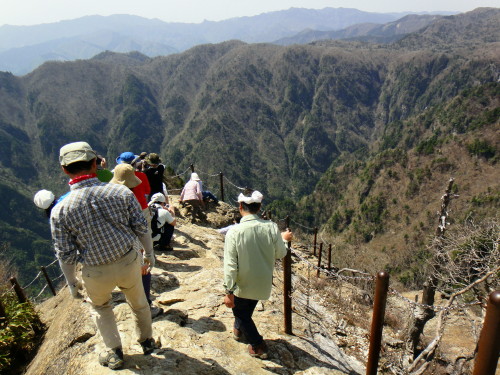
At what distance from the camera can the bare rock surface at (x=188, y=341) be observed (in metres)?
3.29

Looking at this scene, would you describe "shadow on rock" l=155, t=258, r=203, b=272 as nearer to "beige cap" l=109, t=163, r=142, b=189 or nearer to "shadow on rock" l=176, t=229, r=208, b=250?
"shadow on rock" l=176, t=229, r=208, b=250

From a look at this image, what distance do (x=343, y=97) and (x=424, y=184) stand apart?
126 m

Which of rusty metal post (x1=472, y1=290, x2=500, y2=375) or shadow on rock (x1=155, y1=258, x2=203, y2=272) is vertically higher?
rusty metal post (x1=472, y1=290, x2=500, y2=375)

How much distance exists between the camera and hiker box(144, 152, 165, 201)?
21.0 feet

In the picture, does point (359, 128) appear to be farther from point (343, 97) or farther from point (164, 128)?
point (164, 128)

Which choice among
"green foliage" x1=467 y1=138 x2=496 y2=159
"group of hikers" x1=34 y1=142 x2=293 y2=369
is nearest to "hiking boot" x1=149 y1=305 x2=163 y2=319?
"group of hikers" x1=34 y1=142 x2=293 y2=369

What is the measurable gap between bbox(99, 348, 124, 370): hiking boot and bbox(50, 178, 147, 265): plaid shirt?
961mm

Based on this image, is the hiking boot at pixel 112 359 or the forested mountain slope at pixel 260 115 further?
the forested mountain slope at pixel 260 115

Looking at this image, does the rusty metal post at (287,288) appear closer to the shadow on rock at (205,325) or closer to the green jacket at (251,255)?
the green jacket at (251,255)

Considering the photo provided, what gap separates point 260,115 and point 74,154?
169211mm

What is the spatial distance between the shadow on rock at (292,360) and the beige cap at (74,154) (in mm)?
2724

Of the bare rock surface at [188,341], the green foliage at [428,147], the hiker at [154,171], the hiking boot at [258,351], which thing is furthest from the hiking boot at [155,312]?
the green foliage at [428,147]

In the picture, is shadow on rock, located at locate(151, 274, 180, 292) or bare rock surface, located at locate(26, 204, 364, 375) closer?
bare rock surface, located at locate(26, 204, 364, 375)

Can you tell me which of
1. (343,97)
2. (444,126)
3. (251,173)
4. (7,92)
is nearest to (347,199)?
(444,126)
